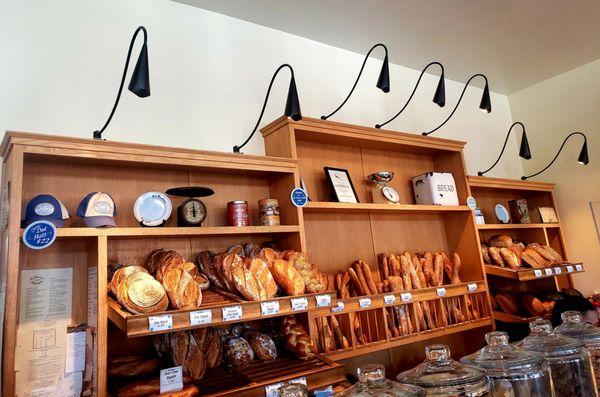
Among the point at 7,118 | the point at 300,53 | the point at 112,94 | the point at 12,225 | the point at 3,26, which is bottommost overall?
the point at 12,225

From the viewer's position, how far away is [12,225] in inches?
55.7

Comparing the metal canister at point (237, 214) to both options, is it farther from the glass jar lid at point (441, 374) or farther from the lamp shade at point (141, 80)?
the glass jar lid at point (441, 374)

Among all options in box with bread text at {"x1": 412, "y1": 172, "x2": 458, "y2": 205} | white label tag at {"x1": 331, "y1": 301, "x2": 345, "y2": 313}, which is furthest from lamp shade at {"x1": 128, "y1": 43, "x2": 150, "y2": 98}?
box with bread text at {"x1": 412, "y1": 172, "x2": 458, "y2": 205}

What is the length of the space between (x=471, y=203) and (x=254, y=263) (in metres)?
1.92

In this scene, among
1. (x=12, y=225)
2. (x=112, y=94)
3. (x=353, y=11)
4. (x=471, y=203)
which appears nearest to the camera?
(x=12, y=225)

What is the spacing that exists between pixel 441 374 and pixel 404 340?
5.36 ft

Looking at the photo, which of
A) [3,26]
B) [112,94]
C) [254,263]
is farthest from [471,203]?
[3,26]

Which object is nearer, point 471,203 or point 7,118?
point 7,118

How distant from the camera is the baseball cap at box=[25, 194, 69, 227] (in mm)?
1488

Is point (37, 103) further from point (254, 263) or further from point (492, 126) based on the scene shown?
point (492, 126)

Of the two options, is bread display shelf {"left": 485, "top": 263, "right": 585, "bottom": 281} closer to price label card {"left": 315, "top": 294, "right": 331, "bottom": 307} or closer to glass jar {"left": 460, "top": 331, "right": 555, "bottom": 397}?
price label card {"left": 315, "top": 294, "right": 331, "bottom": 307}

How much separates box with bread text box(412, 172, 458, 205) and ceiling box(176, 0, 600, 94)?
3.48 feet

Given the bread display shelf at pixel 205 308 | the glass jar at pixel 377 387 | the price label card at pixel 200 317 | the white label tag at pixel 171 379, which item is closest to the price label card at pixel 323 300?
the bread display shelf at pixel 205 308

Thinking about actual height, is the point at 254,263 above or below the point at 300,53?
below
